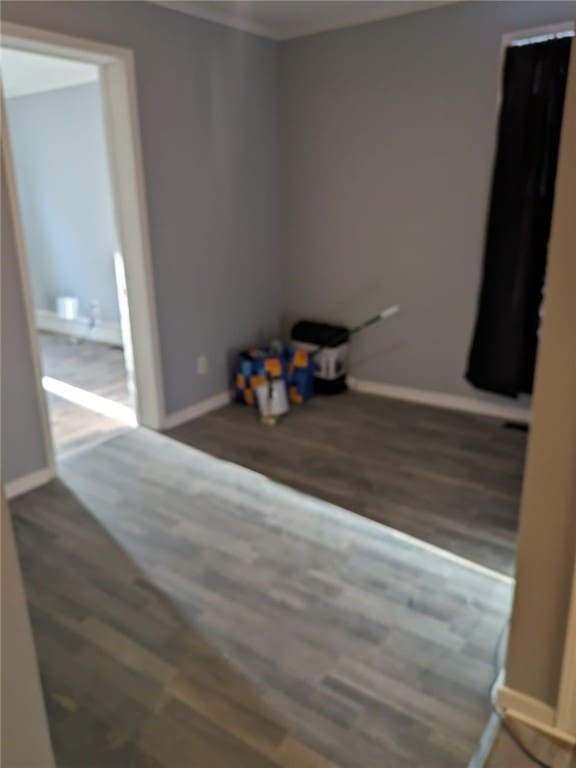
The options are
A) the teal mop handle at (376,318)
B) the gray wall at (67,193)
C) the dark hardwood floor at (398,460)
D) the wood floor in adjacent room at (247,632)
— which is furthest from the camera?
the gray wall at (67,193)

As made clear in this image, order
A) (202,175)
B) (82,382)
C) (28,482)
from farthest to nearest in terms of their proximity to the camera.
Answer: (82,382) < (202,175) < (28,482)

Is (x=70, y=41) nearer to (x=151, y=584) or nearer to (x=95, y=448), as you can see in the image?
(x=95, y=448)

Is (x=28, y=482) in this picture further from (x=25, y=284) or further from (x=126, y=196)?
(x=126, y=196)

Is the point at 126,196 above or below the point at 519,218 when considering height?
above

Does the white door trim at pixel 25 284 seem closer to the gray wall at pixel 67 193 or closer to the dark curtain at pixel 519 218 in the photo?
the dark curtain at pixel 519 218

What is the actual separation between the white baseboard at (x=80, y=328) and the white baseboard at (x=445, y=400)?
2.45m

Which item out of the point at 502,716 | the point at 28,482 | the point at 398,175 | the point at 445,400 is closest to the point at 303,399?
the point at 445,400

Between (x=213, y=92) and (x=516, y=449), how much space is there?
2.72 m

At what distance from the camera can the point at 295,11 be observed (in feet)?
11.5

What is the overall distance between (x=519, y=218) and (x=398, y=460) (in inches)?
59.3

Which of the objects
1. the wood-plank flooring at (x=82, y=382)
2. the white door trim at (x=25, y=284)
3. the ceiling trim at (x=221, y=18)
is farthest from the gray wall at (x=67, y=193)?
the white door trim at (x=25, y=284)

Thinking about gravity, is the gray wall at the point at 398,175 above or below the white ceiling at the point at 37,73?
below

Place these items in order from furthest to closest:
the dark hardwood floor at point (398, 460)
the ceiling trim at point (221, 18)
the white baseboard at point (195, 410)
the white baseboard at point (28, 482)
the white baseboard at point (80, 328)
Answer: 1. the white baseboard at point (80, 328)
2. the white baseboard at point (195, 410)
3. the ceiling trim at point (221, 18)
4. the white baseboard at point (28, 482)
5. the dark hardwood floor at point (398, 460)

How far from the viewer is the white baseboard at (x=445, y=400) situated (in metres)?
3.75
